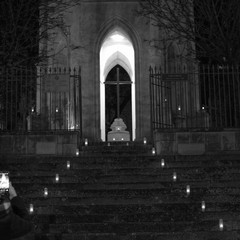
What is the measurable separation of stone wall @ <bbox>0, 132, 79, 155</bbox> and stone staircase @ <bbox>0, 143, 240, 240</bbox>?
43 centimetres

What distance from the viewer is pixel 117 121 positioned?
20.6 metres

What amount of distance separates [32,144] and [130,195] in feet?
15.0

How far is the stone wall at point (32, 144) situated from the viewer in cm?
1402

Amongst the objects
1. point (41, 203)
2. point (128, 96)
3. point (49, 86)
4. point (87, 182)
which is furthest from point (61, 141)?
point (128, 96)

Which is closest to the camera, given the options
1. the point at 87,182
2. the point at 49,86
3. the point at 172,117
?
the point at 87,182

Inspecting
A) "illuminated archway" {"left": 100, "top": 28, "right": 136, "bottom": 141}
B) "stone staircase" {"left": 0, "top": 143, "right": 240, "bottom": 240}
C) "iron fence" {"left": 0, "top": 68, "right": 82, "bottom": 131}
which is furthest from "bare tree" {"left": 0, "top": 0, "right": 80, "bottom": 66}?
"stone staircase" {"left": 0, "top": 143, "right": 240, "bottom": 240}

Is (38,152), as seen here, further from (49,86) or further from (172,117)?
(172,117)

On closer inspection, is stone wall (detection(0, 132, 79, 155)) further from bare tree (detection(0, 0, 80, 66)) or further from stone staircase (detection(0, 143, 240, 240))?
bare tree (detection(0, 0, 80, 66))

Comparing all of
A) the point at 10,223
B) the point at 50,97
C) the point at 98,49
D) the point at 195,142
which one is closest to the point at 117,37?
the point at 98,49

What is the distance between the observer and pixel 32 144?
14.0 m

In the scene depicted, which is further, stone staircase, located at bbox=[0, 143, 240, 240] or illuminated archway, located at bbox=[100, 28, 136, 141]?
illuminated archway, located at bbox=[100, 28, 136, 141]

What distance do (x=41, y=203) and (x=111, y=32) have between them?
464 inches

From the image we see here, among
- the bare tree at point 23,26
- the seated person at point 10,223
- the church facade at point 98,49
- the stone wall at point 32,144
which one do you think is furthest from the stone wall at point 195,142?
the seated person at point 10,223

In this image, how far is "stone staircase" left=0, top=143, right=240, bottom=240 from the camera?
8.91 m
